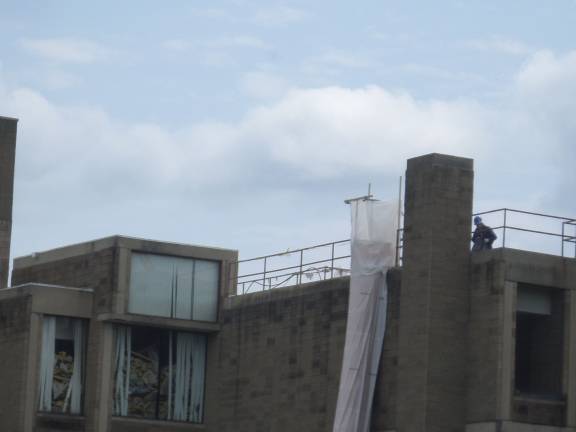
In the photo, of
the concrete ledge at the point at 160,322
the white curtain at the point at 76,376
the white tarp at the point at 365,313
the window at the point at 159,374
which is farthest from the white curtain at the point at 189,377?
the white tarp at the point at 365,313

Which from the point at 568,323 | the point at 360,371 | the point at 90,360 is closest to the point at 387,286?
the point at 360,371

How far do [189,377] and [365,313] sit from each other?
9996 mm

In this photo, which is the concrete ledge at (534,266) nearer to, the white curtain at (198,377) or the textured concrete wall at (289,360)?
the textured concrete wall at (289,360)

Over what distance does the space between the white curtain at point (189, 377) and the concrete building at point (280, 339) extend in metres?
0.05

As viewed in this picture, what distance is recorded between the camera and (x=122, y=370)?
168 ft

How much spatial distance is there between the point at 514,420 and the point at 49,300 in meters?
17.2

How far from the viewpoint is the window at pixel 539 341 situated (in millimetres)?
42344

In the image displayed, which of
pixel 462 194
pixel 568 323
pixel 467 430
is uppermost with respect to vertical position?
pixel 462 194

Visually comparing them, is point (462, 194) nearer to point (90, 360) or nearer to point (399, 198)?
point (399, 198)

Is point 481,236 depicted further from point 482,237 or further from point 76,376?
point 76,376

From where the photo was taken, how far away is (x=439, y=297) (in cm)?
4191

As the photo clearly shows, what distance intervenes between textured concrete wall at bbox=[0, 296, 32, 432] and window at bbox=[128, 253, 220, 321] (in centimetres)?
349

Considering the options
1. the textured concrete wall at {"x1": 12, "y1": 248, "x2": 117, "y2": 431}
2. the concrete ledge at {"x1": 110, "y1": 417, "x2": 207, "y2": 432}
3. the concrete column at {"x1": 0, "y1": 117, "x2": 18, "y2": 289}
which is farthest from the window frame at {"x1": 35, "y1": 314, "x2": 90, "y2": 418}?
the concrete column at {"x1": 0, "y1": 117, "x2": 18, "y2": 289}

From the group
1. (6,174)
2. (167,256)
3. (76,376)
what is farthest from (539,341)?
(6,174)
